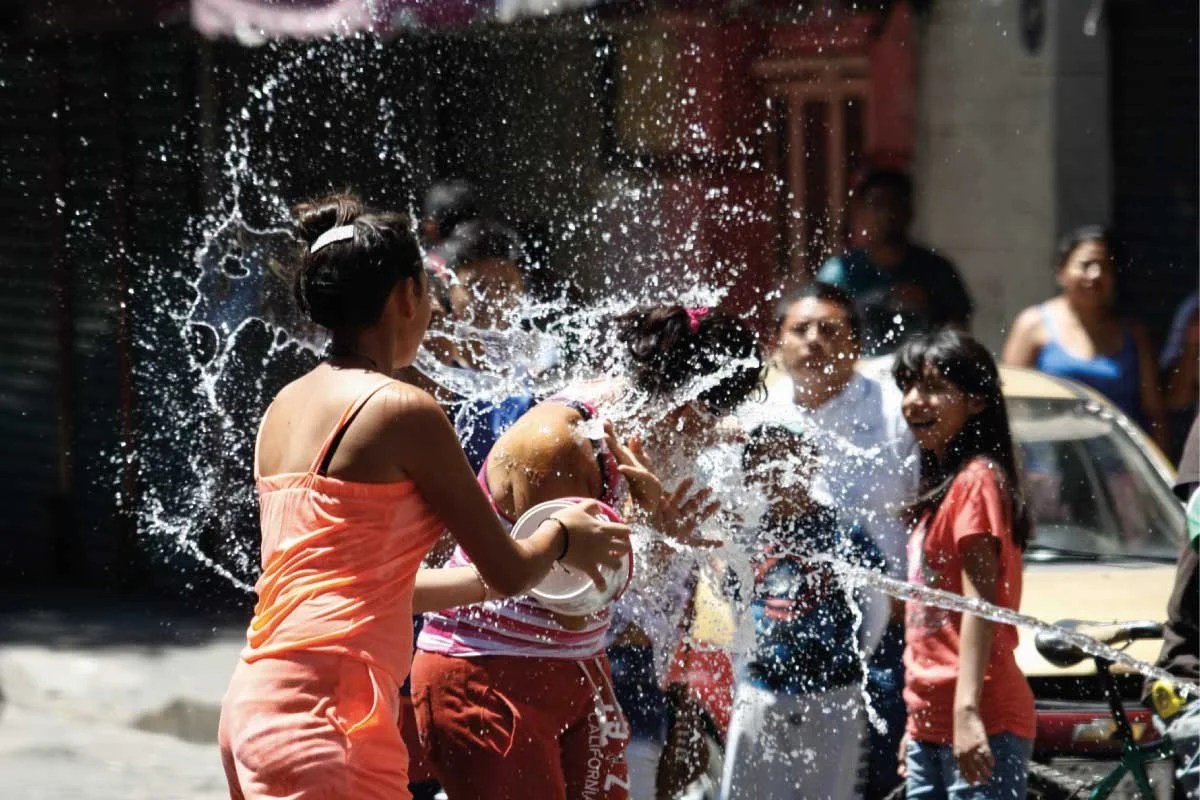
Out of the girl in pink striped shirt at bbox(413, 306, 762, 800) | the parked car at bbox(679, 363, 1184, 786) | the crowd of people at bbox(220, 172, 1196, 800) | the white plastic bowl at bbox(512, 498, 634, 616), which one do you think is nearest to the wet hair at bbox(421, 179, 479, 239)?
the crowd of people at bbox(220, 172, 1196, 800)

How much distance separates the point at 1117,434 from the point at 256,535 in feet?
A: 9.92

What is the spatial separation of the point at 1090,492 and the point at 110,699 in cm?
398

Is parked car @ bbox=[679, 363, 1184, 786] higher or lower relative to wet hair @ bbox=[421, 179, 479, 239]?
lower

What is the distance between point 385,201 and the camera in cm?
894

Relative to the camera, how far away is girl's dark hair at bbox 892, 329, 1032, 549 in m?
4.59

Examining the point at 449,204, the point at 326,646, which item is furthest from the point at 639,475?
the point at 449,204

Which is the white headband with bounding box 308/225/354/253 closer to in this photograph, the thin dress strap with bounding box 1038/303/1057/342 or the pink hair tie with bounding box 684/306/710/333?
the pink hair tie with bounding box 684/306/710/333

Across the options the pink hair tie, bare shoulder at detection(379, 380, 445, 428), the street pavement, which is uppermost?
bare shoulder at detection(379, 380, 445, 428)

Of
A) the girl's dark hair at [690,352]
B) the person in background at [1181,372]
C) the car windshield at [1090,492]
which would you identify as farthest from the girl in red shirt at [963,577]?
the person in background at [1181,372]

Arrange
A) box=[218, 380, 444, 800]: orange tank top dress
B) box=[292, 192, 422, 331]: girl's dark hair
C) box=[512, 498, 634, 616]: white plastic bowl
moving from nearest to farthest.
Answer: box=[218, 380, 444, 800]: orange tank top dress, box=[292, 192, 422, 331]: girl's dark hair, box=[512, 498, 634, 616]: white plastic bowl

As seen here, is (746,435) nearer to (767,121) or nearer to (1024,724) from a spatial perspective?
(1024,724)

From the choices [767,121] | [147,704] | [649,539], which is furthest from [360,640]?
[767,121]

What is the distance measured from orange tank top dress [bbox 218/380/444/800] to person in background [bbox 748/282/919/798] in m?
Result: 1.98

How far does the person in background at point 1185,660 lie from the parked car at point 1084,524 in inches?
12.5
